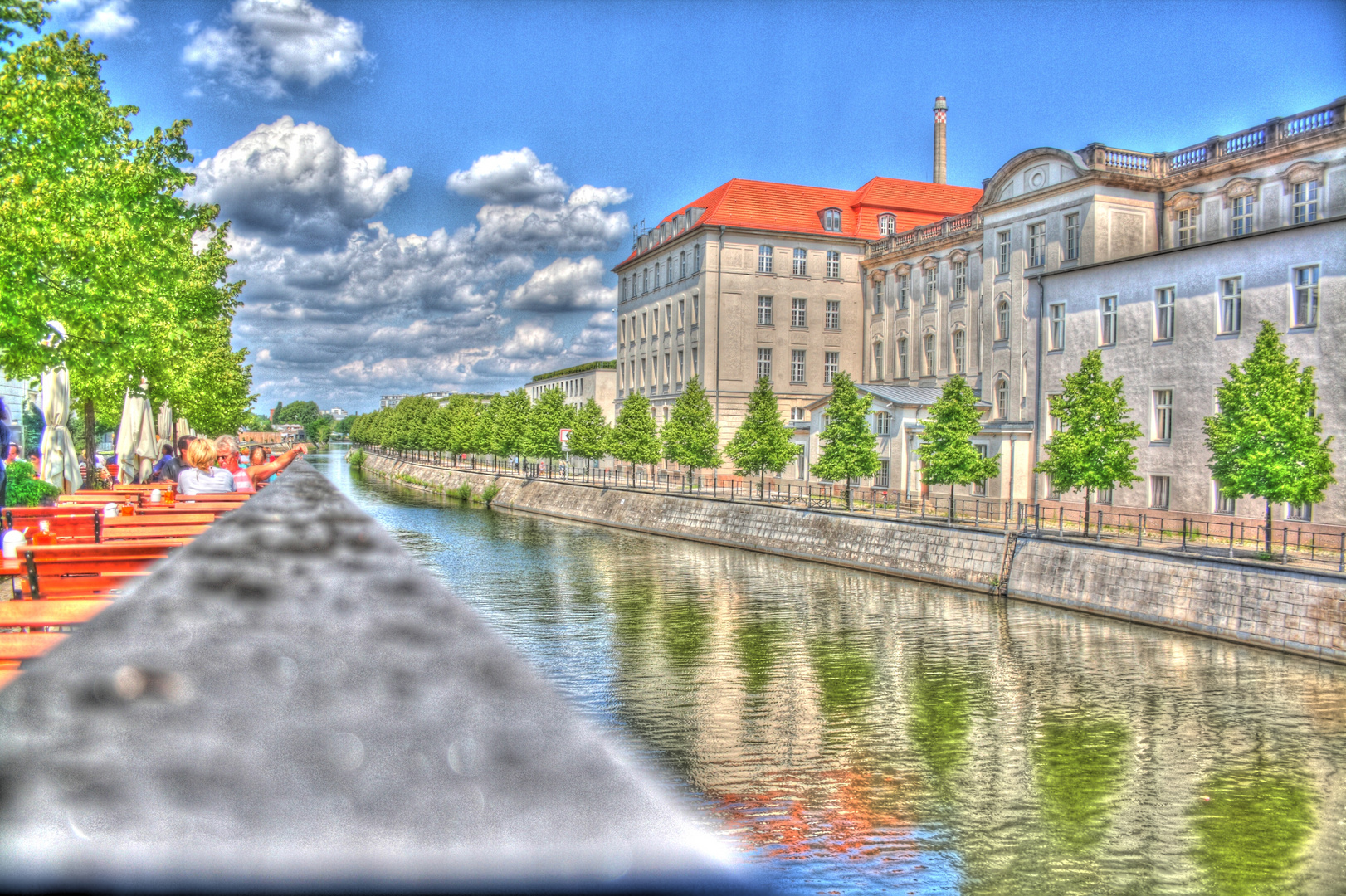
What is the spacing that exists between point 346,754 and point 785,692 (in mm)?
18411

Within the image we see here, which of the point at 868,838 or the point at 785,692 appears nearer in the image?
the point at 868,838

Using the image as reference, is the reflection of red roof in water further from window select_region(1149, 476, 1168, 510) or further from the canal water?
window select_region(1149, 476, 1168, 510)

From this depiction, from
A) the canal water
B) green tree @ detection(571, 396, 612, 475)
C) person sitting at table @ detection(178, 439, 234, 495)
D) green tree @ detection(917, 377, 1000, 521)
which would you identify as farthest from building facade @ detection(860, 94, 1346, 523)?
person sitting at table @ detection(178, 439, 234, 495)

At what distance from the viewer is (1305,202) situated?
132ft

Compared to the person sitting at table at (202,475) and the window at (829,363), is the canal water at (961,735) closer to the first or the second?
the person sitting at table at (202,475)

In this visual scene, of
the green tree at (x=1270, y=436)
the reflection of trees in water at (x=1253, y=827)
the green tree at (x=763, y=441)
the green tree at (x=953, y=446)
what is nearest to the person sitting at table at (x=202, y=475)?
the reflection of trees in water at (x=1253, y=827)

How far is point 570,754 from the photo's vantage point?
133 centimetres

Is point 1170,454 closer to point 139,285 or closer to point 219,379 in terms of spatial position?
point 139,285

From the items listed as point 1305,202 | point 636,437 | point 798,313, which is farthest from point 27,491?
point 798,313

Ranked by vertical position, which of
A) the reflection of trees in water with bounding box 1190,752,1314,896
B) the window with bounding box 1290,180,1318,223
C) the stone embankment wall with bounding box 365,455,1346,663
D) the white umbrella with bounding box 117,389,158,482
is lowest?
the reflection of trees in water with bounding box 1190,752,1314,896

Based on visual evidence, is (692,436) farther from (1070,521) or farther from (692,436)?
(1070,521)

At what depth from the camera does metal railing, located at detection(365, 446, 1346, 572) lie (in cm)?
2697

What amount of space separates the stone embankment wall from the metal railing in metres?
0.79

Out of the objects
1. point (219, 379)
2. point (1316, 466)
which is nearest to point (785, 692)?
point (1316, 466)
